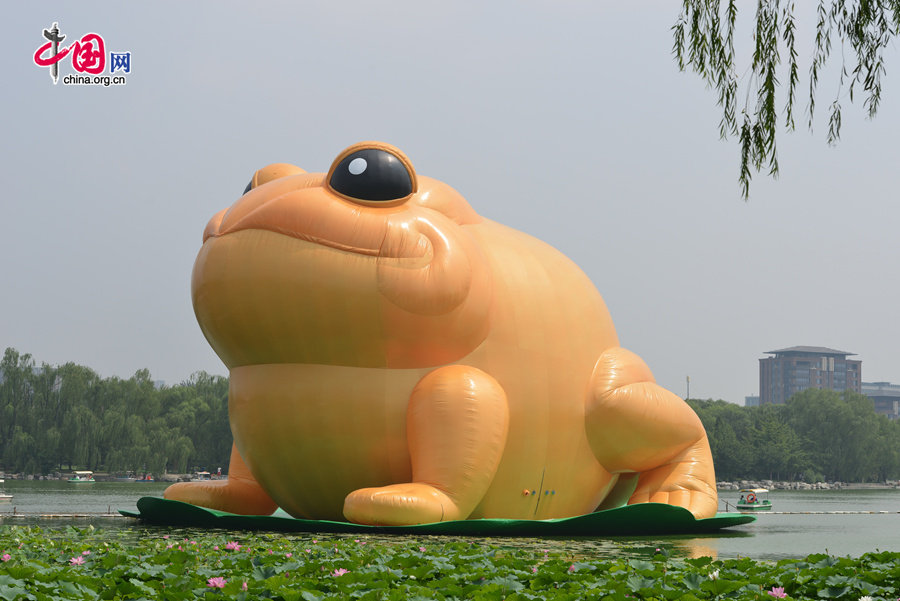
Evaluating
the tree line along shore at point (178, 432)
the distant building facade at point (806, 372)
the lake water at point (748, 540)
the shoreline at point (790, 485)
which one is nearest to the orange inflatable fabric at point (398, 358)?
the lake water at point (748, 540)

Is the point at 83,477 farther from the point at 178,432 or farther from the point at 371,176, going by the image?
the point at 371,176

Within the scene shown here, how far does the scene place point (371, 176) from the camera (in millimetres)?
11359

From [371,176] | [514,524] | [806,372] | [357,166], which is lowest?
[514,524]

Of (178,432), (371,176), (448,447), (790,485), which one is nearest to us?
(448,447)

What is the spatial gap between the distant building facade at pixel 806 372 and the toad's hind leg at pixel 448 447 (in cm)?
16861

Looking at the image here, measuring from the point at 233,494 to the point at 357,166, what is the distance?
197 inches

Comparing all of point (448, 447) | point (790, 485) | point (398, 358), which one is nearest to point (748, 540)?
point (448, 447)

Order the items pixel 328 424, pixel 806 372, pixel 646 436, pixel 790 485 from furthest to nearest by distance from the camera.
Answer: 1. pixel 806 372
2. pixel 790 485
3. pixel 646 436
4. pixel 328 424

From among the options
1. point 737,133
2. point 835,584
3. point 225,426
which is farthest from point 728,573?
point 225,426

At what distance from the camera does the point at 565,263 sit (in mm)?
13289

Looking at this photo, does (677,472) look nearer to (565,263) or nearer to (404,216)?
(565,263)

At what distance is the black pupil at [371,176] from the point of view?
1136cm

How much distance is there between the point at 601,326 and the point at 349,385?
3.76m

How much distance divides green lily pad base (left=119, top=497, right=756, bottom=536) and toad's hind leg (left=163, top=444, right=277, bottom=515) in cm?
43
